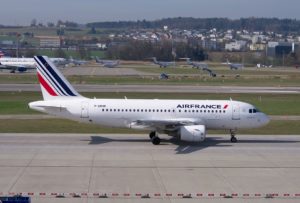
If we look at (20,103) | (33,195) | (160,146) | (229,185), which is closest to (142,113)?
(160,146)

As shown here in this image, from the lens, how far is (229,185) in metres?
30.1

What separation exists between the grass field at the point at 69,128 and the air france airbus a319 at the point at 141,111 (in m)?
4.20

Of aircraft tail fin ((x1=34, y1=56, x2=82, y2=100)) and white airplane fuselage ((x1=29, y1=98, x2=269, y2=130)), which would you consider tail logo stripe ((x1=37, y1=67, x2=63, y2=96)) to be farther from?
white airplane fuselage ((x1=29, y1=98, x2=269, y2=130))

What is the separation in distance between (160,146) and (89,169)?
9.09 metres

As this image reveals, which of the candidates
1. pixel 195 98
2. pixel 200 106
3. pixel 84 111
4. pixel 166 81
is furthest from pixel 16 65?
pixel 200 106

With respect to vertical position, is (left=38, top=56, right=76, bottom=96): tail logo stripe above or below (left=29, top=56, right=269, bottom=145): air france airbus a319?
above

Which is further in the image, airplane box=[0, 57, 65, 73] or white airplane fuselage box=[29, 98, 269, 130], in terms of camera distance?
airplane box=[0, 57, 65, 73]

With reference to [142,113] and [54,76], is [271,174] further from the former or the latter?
[54,76]

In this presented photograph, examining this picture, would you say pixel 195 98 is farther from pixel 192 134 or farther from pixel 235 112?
pixel 192 134

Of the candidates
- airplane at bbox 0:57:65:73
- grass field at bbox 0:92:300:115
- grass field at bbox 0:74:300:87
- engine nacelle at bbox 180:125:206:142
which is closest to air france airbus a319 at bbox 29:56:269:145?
engine nacelle at bbox 180:125:206:142

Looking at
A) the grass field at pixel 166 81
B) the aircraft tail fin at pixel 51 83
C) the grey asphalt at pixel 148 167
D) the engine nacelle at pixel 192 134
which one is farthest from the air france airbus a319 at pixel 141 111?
the grass field at pixel 166 81

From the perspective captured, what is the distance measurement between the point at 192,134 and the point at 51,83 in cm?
1031

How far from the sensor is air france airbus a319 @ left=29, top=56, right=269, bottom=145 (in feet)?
140

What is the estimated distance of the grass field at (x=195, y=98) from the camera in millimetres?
62719
